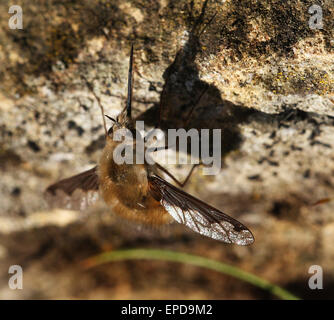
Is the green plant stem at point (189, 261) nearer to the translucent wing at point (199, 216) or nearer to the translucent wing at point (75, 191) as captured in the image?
the translucent wing at point (75, 191)

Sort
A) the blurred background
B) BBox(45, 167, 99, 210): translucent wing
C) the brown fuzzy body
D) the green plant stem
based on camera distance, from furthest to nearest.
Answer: the green plant stem < BBox(45, 167, 99, 210): translucent wing < the brown fuzzy body < the blurred background

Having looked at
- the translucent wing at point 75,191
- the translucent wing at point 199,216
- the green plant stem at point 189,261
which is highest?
the translucent wing at point 75,191

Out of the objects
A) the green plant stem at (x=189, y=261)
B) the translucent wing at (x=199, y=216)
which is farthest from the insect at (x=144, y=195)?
the green plant stem at (x=189, y=261)

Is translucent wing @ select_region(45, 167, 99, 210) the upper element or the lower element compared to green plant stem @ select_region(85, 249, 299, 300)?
upper

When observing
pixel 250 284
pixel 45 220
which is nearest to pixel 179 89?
pixel 45 220

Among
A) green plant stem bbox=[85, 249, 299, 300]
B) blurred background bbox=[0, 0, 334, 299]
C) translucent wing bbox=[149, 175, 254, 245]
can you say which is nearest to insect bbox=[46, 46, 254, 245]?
translucent wing bbox=[149, 175, 254, 245]

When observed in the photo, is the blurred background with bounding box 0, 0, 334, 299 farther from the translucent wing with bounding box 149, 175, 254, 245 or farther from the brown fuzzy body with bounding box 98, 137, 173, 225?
the translucent wing with bounding box 149, 175, 254, 245
